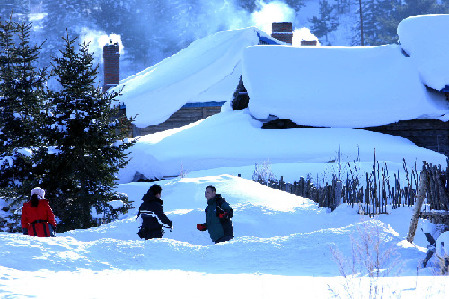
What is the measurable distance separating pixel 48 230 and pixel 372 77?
661 inches

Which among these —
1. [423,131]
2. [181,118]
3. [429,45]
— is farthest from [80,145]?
[181,118]

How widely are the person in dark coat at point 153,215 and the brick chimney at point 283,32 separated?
24.0 m

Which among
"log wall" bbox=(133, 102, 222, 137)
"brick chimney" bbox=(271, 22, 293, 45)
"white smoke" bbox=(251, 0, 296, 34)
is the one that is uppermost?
"white smoke" bbox=(251, 0, 296, 34)

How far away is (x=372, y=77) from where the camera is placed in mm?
25109

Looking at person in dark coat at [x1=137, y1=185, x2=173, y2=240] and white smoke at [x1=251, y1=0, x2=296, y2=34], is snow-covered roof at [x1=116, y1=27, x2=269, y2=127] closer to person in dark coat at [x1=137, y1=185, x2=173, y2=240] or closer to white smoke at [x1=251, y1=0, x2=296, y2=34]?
person in dark coat at [x1=137, y1=185, x2=173, y2=240]

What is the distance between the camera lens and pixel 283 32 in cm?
3309

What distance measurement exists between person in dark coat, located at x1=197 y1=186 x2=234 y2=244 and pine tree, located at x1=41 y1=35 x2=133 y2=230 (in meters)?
4.57

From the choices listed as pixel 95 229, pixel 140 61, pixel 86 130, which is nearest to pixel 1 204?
pixel 86 130

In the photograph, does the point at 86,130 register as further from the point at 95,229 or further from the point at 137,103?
the point at 137,103

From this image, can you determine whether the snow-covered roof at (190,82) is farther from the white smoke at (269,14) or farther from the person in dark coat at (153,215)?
the white smoke at (269,14)

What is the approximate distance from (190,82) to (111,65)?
5414mm

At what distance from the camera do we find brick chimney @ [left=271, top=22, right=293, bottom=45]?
33.1 m

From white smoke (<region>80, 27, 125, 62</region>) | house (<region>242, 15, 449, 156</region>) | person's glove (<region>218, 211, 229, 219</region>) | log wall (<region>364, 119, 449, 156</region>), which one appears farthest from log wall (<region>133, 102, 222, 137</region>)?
white smoke (<region>80, 27, 125, 62</region>)

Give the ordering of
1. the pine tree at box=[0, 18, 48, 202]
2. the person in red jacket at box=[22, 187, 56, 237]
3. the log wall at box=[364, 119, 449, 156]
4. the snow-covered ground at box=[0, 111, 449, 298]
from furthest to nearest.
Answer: the log wall at box=[364, 119, 449, 156] → the pine tree at box=[0, 18, 48, 202] → the person in red jacket at box=[22, 187, 56, 237] → the snow-covered ground at box=[0, 111, 449, 298]
